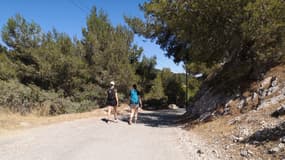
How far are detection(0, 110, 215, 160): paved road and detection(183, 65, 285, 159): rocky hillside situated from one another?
122cm

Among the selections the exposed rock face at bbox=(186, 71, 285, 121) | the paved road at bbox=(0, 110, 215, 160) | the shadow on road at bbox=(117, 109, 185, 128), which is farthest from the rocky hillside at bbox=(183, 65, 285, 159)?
the shadow on road at bbox=(117, 109, 185, 128)

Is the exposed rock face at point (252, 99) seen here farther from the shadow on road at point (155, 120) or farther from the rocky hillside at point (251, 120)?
the shadow on road at point (155, 120)

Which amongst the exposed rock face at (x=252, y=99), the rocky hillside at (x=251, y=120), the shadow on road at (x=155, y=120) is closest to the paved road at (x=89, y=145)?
the rocky hillside at (x=251, y=120)

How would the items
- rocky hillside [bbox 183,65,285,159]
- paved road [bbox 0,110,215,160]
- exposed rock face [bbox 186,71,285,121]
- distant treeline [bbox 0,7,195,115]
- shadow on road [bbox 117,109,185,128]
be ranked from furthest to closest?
distant treeline [bbox 0,7,195,115] → shadow on road [bbox 117,109,185,128] → exposed rock face [bbox 186,71,285,121] → paved road [bbox 0,110,215,160] → rocky hillside [bbox 183,65,285,159]

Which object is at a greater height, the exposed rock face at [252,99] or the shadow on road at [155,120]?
the exposed rock face at [252,99]

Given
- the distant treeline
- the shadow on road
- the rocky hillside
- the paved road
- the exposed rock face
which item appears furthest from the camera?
the distant treeline

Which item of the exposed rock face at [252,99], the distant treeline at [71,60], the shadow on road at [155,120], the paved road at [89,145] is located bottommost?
the paved road at [89,145]

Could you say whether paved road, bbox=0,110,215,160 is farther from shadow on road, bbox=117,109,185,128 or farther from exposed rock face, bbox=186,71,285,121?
shadow on road, bbox=117,109,185,128

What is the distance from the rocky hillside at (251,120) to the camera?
714 centimetres

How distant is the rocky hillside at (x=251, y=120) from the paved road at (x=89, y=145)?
1.22 metres

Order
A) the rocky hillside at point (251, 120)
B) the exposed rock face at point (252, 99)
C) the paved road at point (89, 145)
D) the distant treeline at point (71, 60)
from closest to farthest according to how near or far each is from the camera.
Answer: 1. the rocky hillside at point (251, 120)
2. the paved road at point (89, 145)
3. the exposed rock face at point (252, 99)
4. the distant treeline at point (71, 60)

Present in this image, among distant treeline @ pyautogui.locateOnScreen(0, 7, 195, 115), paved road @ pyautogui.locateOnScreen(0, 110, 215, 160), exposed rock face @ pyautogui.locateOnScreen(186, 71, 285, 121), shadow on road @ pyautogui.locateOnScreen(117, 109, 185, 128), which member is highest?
distant treeline @ pyautogui.locateOnScreen(0, 7, 195, 115)

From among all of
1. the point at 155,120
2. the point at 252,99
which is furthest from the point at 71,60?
the point at 252,99

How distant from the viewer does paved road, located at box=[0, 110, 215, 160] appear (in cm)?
734
